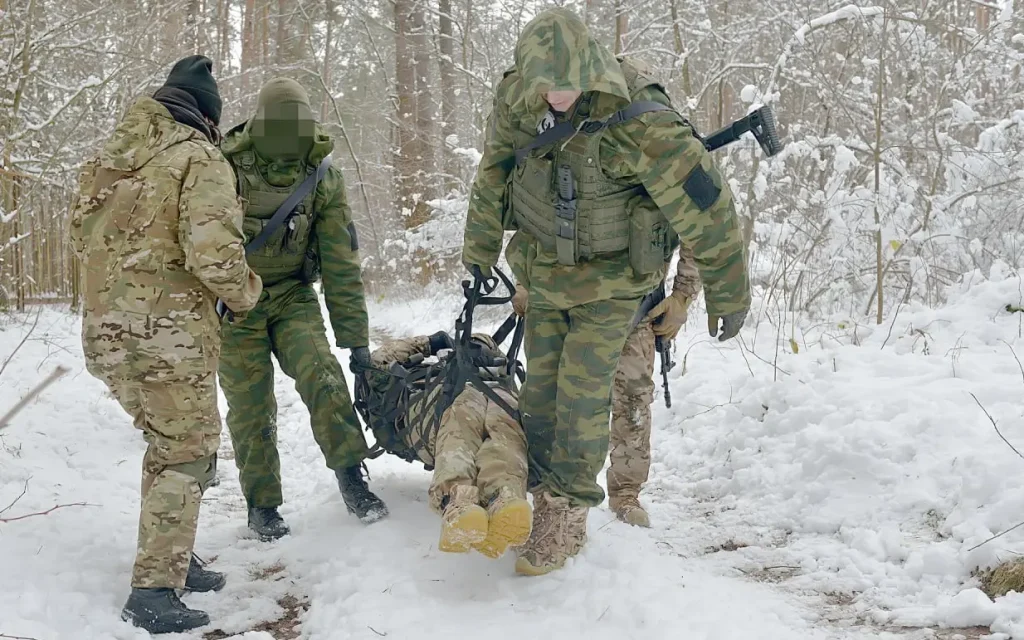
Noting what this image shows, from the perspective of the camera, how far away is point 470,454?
3.01 meters

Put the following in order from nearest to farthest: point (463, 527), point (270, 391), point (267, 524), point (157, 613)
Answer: point (463, 527) → point (157, 613) → point (267, 524) → point (270, 391)

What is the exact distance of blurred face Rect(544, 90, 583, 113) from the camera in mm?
2859

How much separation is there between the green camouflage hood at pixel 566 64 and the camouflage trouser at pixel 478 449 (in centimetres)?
128

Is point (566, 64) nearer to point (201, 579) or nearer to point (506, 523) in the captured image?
point (506, 523)

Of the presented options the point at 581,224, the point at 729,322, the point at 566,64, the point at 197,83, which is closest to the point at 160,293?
the point at 197,83

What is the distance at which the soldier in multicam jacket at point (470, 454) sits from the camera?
2.66m

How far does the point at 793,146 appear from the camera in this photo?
5840 mm

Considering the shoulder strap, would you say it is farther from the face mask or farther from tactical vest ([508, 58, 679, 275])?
tactical vest ([508, 58, 679, 275])

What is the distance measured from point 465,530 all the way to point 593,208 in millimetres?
1327

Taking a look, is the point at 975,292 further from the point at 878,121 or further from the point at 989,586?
the point at 989,586

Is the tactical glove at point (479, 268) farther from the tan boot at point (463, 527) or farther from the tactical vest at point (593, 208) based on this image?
the tan boot at point (463, 527)

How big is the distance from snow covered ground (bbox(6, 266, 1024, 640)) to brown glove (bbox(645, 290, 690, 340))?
92 cm

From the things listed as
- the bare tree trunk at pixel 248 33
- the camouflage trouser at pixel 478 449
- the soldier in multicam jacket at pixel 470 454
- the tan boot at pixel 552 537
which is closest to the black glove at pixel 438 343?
the soldier in multicam jacket at pixel 470 454

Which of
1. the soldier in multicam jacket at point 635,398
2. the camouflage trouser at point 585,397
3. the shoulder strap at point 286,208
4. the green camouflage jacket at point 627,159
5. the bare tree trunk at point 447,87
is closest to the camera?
the green camouflage jacket at point 627,159
